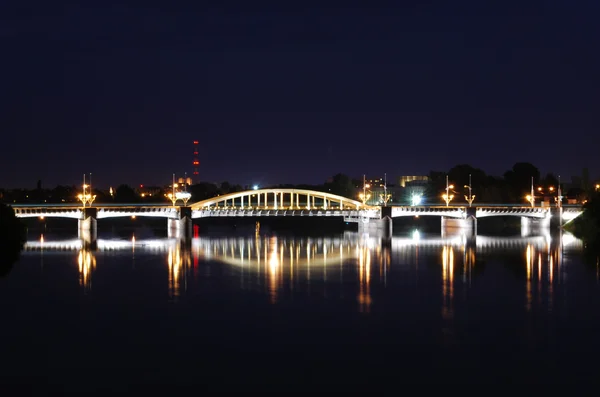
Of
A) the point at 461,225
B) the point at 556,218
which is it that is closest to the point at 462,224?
the point at 461,225

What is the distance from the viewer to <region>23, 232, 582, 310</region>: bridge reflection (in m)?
33.0

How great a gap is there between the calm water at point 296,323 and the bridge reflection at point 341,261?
23 centimetres

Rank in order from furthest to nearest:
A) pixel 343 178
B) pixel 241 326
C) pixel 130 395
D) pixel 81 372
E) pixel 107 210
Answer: pixel 343 178
pixel 107 210
pixel 241 326
pixel 81 372
pixel 130 395

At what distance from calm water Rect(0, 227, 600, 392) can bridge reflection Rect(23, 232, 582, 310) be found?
234 mm

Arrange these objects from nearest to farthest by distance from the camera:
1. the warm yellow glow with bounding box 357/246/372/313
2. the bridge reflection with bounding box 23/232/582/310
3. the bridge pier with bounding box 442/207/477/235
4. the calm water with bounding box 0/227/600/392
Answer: the calm water with bounding box 0/227/600/392, the warm yellow glow with bounding box 357/246/372/313, the bridge reflection with bounding box 23/232/582/310, the bridge pier with bounding box 442/207/477/235

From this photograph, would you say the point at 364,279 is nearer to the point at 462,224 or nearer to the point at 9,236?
the point at 9,236

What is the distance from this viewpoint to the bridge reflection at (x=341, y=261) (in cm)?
3303

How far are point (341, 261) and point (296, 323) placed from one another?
2230 cm

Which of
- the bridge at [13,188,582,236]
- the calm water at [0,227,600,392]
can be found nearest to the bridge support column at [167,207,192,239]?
the bridge at [13,188,582,236]

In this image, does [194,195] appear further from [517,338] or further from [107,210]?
[517,338]

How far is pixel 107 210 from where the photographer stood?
7475 cm

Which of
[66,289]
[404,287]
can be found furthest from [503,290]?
[66,289]

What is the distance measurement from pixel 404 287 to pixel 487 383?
52.9 ft

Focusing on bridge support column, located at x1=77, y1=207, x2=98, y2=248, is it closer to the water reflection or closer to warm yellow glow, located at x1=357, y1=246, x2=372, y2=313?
the water reflection
